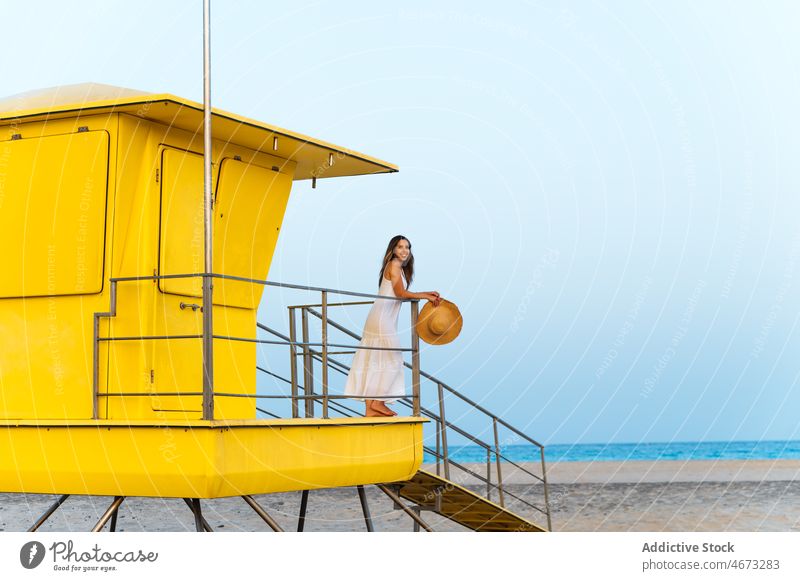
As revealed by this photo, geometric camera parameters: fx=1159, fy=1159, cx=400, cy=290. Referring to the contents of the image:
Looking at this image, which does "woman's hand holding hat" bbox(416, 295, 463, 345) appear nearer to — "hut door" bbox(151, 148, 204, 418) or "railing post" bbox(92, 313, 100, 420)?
"hut door" bbox(151, 148, 204, 418)

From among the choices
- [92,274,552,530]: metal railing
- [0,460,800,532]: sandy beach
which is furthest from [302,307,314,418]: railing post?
[0,460,800,532]: sandy beach

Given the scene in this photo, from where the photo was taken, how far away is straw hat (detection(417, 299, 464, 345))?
10.9 metres

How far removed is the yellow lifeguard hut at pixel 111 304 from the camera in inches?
355

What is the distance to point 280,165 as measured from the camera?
1132cm

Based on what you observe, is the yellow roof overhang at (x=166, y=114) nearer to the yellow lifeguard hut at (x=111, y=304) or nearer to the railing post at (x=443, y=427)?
the yellow lifeguard hut at (x=111, y=304)

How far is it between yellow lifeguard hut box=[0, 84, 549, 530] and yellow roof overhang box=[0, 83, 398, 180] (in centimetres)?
2

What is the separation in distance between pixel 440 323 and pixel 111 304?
3130mm

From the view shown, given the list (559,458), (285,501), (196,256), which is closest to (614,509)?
(285,501)

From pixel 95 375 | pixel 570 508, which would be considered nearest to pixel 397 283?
pixel 95 375

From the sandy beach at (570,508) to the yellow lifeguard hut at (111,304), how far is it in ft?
46.1
